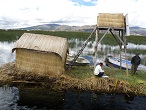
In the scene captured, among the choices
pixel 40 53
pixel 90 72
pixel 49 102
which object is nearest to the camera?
pixel 49 102

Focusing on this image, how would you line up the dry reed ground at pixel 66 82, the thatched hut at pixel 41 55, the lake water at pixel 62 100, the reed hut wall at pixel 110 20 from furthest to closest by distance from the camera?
1. the reed hut wall at pixel 110 20
2. the thatched hut at pixel 41 55
3. the dry reed ground at pixel 66 82
4. the lake water at pixel 62 100

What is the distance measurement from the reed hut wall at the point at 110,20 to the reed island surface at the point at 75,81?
453 cm

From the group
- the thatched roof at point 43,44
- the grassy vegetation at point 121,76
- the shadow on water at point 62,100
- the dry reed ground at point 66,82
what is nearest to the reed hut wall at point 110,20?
the thatched roof at point 43,44

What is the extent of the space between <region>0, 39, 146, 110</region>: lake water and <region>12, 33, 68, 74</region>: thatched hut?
7.50 feet

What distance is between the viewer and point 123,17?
21.6 metres

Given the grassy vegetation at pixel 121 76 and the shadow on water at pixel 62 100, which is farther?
the grassy vegetation at pixel 121 76

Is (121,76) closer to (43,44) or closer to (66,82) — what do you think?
(66,82)

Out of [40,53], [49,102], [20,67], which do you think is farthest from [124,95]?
[20,67]

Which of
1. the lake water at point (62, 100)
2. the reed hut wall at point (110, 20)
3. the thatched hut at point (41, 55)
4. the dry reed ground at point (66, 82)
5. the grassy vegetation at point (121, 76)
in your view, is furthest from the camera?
the reed hut wall at point (110, 20)

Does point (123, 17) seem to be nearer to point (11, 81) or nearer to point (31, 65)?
point (31, 65)

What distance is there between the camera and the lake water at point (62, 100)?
16.4 metres

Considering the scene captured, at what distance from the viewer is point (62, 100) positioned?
17.6 meters

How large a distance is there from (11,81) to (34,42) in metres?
3.87

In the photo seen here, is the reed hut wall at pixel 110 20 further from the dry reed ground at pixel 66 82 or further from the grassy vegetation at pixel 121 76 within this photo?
the dry reed ground at pixel 66 82
